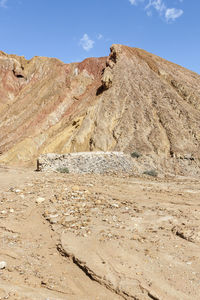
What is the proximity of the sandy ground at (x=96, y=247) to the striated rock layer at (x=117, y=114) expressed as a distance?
13245mm

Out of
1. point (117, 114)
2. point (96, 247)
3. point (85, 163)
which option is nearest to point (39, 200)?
point (96, 247)

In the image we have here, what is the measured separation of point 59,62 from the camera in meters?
45.1

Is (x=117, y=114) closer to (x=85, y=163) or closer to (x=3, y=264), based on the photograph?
(x=85, y=163)

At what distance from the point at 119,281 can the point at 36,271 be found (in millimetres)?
1331

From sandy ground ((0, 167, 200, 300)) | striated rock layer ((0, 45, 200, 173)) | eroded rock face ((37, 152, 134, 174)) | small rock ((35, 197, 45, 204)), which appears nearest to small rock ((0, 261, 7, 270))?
sandy ground ((0, 167, 200, 300))

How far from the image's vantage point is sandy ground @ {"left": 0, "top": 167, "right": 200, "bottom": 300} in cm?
355

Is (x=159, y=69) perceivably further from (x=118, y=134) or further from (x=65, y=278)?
(x=65, y=278)

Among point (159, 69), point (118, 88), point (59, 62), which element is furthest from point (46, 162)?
point (59, 62)

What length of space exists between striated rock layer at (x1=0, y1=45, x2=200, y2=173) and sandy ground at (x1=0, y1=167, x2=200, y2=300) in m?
13.2

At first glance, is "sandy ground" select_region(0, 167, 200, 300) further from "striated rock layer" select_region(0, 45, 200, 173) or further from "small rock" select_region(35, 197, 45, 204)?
"striated rock layer" select_region(0, 45, 200, 173)

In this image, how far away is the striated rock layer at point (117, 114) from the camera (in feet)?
68.9

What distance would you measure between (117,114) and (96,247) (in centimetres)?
1994

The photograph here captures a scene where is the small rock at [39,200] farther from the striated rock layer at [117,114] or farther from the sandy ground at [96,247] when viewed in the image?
the striated rock layer at [117,114]

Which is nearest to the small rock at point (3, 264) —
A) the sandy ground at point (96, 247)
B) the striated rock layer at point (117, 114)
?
the sandy ground at point (96, 247)
